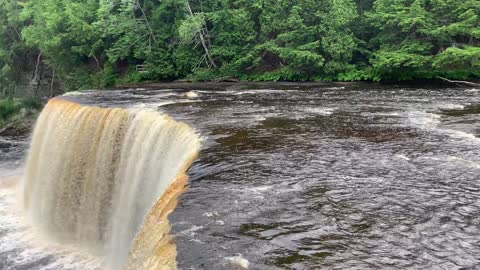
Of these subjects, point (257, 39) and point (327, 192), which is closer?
point (327, 192)

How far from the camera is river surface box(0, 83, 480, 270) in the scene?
449 centimetres

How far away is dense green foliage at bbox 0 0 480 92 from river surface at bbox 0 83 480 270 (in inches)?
307

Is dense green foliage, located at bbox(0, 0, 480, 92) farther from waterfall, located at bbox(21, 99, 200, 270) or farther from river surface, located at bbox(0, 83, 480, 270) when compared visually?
waterfall, located at bbox(21, 99, 200, 270)

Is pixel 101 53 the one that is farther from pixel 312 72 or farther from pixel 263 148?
pixel 263 148

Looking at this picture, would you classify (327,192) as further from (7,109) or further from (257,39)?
(7,109)

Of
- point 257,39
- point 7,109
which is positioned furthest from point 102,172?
point 7,109

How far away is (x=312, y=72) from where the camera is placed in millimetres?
21906

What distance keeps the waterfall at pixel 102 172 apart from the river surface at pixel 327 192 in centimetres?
58

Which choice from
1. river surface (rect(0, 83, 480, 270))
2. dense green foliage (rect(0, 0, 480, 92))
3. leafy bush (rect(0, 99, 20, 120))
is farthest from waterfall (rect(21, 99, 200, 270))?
leafy bush (rect(0, 99, 20, 120))

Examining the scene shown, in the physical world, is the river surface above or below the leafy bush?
above

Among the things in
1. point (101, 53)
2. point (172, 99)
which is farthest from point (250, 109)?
point (101, 53)

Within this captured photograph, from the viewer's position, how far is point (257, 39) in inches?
975

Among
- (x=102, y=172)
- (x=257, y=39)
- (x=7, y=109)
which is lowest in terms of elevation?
(x=102, y=172)

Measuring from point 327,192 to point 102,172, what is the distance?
255 inches
